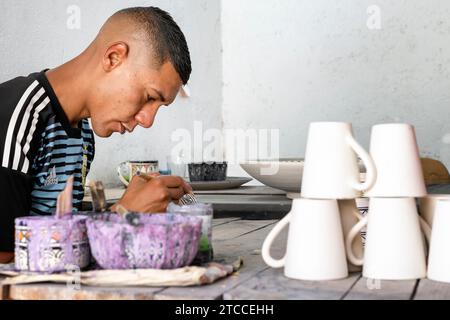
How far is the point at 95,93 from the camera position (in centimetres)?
160

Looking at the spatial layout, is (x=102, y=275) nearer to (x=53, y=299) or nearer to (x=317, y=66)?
(x=53, y=299)

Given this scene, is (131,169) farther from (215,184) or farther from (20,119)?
(20,119)

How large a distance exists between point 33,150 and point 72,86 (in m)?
0.21

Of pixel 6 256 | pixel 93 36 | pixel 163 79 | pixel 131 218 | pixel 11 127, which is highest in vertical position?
pixel 93 36

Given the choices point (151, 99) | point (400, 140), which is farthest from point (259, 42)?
point (400, 140)

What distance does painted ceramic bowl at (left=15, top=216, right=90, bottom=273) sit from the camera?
96 cm

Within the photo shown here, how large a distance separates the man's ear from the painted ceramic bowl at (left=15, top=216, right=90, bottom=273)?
2.13 ft

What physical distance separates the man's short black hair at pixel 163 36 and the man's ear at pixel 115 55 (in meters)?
0.06

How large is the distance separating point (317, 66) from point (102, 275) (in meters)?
3.42

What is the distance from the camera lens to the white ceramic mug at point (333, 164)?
39.9 inches

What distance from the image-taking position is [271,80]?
430 centimetres

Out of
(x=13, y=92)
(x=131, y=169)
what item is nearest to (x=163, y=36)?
(x=13, y=92)

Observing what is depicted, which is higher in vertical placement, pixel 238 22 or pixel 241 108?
pixel 238 22
